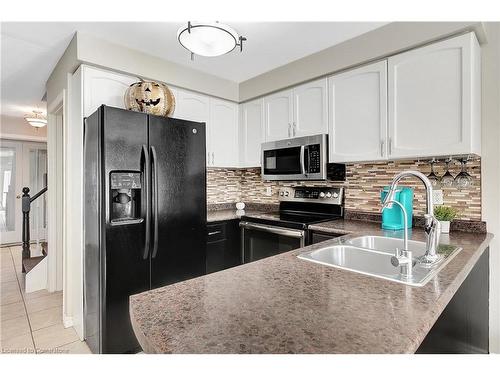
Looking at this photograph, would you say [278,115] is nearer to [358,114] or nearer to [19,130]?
[358,114]

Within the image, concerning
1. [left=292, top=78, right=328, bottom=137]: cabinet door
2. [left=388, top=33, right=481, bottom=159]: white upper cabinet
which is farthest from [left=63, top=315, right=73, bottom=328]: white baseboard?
[left=388, top=33, right=481, bottom=159]: white upper cabinet

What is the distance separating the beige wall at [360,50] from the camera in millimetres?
1736

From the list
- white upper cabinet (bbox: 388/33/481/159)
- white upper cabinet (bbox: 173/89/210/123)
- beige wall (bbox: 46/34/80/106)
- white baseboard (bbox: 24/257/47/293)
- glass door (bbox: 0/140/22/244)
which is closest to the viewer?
white upper cabinet (bbox: 388/33/481/159)

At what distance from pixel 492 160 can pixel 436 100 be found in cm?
53

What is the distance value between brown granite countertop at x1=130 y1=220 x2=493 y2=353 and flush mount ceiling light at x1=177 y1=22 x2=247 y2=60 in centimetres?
125

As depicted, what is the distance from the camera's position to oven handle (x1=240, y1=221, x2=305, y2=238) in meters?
2.17

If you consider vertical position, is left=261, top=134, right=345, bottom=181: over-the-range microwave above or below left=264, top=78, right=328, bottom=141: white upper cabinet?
below

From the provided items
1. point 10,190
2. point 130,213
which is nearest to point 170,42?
point 130,213

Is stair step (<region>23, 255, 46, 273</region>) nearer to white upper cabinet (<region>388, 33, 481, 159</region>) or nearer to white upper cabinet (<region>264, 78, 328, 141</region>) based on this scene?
white upper cabinet (<region>264, 78, 328, 141</region>)

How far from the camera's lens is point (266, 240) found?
8.02ft

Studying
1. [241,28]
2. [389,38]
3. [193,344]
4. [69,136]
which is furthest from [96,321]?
[389,38]

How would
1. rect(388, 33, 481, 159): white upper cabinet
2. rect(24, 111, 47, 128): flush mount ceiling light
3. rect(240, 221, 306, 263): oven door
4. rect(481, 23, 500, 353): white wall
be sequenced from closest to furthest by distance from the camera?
rect(388, 33, 481, 159): white upper cabinet, rect(481, 23, 500, 353): white wall, rect(240, 221, 306, 263): oven door, rect(24, 111, 47, 128): flush mount ceiling light

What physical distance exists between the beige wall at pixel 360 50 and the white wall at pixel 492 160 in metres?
0.15
